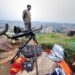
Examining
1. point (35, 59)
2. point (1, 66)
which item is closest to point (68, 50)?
point (35, 59)

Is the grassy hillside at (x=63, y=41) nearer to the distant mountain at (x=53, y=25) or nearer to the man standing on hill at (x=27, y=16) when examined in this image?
the distant mountain at (x=53, y=25)

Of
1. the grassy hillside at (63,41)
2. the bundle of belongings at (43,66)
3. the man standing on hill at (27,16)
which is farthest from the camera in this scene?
the man standing on hill at (27,16)

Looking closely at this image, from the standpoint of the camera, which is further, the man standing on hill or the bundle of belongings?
the man standing on hill

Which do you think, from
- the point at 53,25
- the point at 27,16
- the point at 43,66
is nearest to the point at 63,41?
the point at 53,25

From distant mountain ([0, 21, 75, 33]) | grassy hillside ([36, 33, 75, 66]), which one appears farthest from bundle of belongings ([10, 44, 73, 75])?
distant mountain ([0, 21, 75, 33])

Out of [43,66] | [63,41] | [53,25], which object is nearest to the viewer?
[43,66]

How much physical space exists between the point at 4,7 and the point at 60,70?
140 cm

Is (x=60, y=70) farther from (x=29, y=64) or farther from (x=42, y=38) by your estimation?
(x=42, y=38)

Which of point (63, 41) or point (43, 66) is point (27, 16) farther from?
point (43, 66)

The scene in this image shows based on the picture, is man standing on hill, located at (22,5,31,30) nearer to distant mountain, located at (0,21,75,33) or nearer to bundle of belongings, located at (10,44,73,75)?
distant mountain, located at (0,21,75,33)

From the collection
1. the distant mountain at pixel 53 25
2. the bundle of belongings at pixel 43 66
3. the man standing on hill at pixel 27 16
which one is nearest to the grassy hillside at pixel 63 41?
the distant mountain at pixel 53 25

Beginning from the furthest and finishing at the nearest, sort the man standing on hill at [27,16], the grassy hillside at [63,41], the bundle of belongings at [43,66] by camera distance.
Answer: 1. the man standing on hill at [27,16]
2. the grassy hillside at [63,41]
3. the bundle of belongings at [43,66]

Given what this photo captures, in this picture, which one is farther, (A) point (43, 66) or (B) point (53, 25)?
(B) point (53, 25)

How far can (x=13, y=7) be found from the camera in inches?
149
